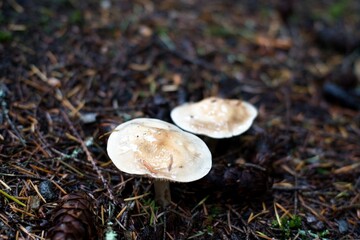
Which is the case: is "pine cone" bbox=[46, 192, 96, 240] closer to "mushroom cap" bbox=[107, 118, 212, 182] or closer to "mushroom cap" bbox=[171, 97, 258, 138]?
"mushroom cap" bbox=[107, 118, 212, 182]

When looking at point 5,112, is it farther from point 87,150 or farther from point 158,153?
point 158,153

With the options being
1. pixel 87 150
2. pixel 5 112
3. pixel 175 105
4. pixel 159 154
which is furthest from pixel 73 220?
pixel 175 105

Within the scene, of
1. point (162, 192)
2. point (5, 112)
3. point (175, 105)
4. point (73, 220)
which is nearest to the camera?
point (73, 220)

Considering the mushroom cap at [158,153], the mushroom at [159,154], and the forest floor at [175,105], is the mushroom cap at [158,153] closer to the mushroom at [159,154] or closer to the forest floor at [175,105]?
the mushroom at [159,154]

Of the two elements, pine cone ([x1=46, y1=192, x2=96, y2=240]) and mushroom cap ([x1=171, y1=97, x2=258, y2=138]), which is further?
mushroom cap ([x1=171, y1=97, x2=258, y2=138])

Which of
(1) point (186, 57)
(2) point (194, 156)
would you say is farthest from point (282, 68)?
(2) point (194, 156)

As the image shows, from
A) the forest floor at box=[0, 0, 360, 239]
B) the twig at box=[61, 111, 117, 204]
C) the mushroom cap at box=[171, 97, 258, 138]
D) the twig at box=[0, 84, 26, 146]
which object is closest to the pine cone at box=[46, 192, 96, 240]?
the forest floor at box=[0, 0, 360, 239]
